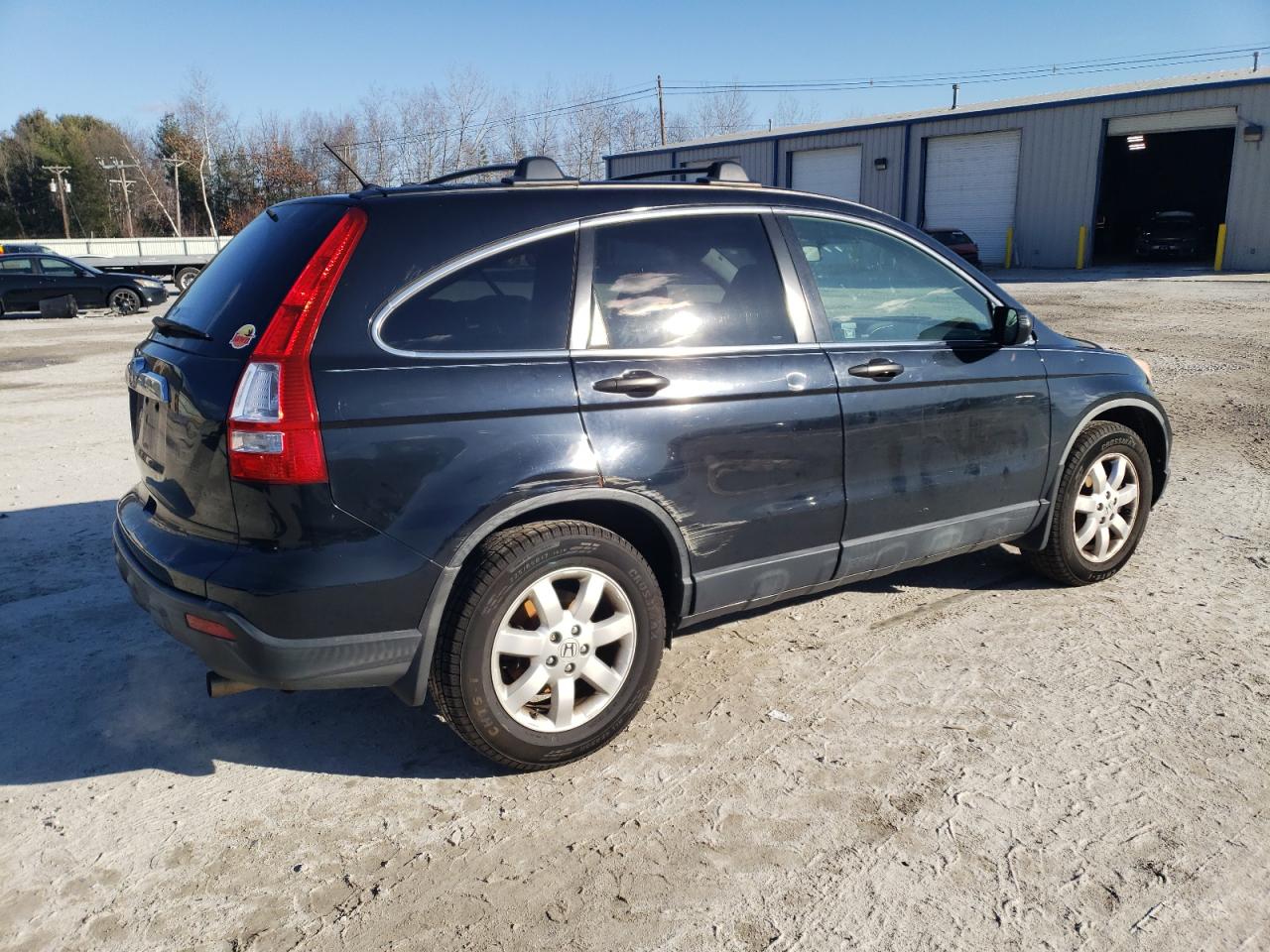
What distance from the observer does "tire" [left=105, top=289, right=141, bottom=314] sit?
22188 mm

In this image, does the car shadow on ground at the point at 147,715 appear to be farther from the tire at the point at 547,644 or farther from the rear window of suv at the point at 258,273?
the rear window of suv at the point at 258,273

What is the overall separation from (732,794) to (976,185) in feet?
118

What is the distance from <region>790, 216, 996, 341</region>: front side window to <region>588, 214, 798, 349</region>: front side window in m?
0.26

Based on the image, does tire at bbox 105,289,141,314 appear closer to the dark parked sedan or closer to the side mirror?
the dark parked sedan

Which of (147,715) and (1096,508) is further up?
(1096,508)

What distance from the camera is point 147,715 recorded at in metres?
3.75

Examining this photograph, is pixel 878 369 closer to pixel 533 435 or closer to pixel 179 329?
pixel 533 435

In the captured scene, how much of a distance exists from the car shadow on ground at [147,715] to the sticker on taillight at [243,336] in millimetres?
1454

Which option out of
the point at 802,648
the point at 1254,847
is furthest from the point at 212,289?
the point at 1254,847

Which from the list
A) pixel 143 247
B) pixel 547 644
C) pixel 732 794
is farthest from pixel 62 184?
pixel 732 794

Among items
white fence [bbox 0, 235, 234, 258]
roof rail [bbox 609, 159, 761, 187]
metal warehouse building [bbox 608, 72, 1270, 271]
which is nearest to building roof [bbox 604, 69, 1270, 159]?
metal warehouse building [bbox 608, 72, 1270, 271]

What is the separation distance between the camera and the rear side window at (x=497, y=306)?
3094mm

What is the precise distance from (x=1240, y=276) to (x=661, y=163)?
84.9 ft

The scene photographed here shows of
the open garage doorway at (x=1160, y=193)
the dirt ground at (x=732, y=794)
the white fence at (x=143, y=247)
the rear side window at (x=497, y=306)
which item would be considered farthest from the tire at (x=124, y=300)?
the open garage doorway at (x=1160, y=193)
